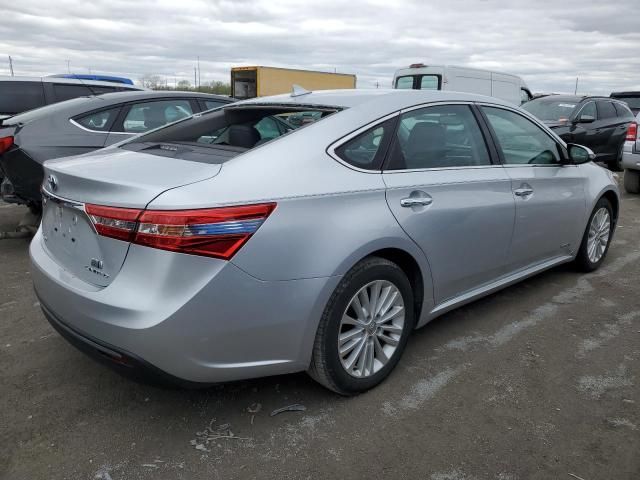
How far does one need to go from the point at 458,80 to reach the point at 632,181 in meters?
6.35

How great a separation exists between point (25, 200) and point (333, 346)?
12.6 feet

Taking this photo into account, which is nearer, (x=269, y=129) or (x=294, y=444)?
(x=294, y=444)

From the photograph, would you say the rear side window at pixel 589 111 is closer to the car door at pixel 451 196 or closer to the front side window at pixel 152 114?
the front side window at pixel 152 114

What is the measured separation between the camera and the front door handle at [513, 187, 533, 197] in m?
3.66

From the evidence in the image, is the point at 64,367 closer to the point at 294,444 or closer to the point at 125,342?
the point at 125,342

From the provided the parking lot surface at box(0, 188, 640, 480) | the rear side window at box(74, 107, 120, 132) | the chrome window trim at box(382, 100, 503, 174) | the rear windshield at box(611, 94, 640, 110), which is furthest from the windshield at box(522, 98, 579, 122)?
the rear side window at box(74, 107, 120, 132)

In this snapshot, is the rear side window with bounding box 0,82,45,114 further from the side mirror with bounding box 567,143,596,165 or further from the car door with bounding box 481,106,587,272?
the side mirror with bounding box 567,143,596,165

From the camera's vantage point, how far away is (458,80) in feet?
48.2

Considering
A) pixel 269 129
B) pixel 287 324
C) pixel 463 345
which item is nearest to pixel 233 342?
pixel 287 324

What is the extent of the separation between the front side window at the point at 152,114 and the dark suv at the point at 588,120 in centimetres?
725

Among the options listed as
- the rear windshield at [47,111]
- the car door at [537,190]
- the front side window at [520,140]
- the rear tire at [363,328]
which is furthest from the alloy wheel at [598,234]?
the rear windshield at [47,111]

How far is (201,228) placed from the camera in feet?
7.14

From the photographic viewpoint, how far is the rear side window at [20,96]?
8.02 m

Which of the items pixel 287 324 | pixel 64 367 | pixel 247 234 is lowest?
pixel 64 367
